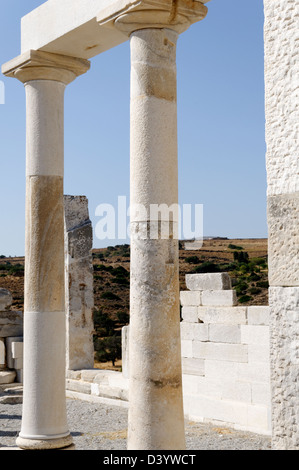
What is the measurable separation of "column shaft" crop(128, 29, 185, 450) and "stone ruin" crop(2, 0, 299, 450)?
1 centimetres

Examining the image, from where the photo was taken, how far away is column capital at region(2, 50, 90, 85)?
9.06 meters

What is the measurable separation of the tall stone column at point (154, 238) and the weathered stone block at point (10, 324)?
12172mm

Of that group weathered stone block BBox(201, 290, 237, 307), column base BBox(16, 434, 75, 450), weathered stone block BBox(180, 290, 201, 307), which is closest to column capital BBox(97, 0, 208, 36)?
column base BBox(16, 434, 75, 450)

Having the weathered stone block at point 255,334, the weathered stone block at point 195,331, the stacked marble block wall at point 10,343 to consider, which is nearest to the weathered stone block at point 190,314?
the weathered stone block at point 195,331

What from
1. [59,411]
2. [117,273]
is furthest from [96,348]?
[59,411]

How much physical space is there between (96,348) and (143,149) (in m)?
24.6

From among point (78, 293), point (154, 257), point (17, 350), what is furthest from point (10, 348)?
point (154, 257)

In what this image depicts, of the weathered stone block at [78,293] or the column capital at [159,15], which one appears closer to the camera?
the column capital at [159,15]

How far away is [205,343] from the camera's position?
13.5 meters

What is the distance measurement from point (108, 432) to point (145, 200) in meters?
7.32

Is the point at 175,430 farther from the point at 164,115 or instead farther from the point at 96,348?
the point at 96,348

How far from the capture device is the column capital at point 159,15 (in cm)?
697

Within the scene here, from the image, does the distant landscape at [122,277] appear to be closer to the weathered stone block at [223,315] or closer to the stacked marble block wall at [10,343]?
the stacked marble block wall at [10,343]

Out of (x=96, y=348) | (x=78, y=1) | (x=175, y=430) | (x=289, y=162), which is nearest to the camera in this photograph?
(x=289, y=162)
